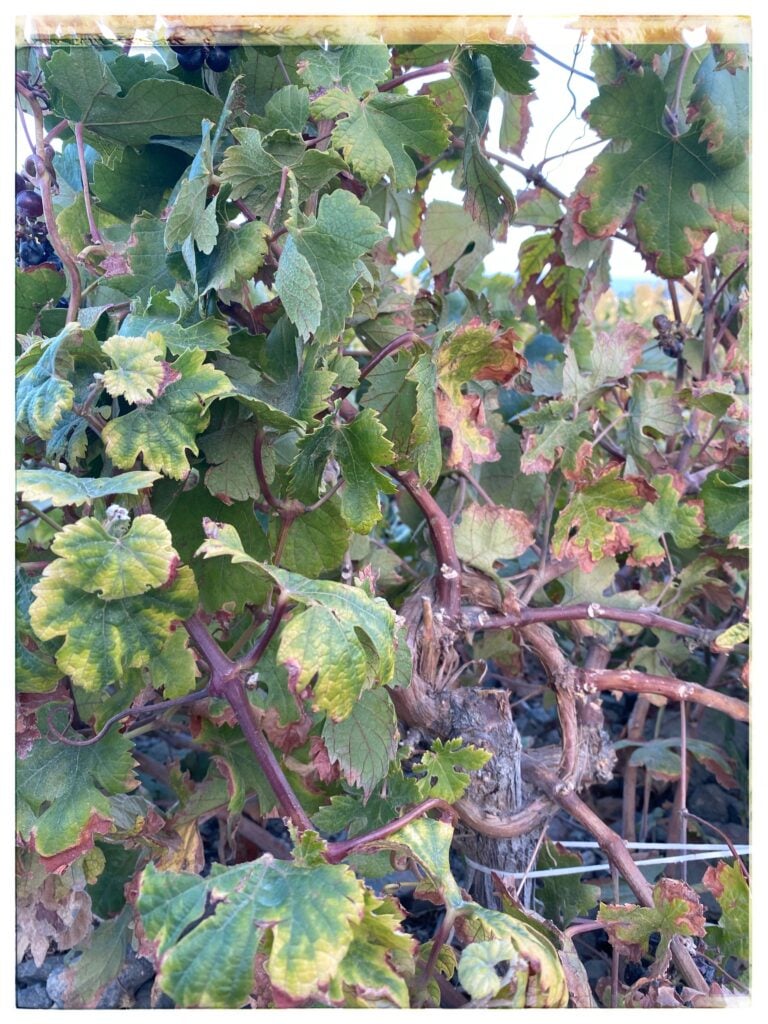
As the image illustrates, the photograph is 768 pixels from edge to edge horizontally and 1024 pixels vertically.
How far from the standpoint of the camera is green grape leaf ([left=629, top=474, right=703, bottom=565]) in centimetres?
114

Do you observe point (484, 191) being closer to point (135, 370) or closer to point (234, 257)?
point (234, 257)

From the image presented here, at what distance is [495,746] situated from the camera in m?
1.05

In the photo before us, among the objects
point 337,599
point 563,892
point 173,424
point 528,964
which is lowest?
point 563,892

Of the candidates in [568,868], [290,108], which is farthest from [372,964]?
[290,108]

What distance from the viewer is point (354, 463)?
87 centimetres

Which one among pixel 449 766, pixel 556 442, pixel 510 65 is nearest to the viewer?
pixel 449 766

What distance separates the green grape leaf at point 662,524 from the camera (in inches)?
44.9

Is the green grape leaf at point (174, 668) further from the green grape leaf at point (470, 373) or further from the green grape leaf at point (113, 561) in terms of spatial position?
the green grape leaf at point (470, 373)

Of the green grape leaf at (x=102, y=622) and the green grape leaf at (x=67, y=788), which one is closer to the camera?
the green grape leaf at (x=102, y=622)

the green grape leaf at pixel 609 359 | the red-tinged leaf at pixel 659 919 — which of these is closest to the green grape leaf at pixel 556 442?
the green grape leaf at pixel 609 359

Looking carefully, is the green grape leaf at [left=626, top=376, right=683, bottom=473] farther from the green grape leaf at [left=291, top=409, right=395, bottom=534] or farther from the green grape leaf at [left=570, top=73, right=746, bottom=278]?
the green grape leaf at [left=291, top=409, right=395, bottom=534]

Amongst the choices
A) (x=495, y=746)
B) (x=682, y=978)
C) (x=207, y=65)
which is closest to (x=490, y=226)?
(x=207, y=65)

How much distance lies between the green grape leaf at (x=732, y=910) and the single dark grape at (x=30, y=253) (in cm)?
103

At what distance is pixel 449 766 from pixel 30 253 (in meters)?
0.75
